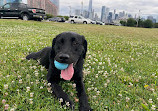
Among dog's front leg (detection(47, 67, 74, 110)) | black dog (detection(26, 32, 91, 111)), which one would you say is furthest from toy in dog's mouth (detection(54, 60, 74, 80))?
dog's front leg (detection(47, 67, 74, 110))

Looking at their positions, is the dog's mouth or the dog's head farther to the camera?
the dog's mouth

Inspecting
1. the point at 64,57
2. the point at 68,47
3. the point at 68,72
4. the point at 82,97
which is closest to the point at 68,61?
the point at 64,57

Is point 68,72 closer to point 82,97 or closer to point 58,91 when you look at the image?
point 58,91

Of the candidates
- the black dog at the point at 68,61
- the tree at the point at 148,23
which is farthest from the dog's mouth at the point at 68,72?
the tree at the point at 148,23

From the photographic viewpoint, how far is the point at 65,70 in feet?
10.5

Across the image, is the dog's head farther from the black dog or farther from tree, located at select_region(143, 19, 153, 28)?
tree, located at select_region(143, 19, 153, 28)

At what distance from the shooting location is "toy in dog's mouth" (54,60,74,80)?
3084 mm

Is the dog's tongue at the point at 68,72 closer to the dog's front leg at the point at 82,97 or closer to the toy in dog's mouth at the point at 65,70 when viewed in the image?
the toy in dog's mouth at the point at 65,70

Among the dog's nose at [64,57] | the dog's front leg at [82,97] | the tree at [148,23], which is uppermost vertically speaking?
the tree at [148,23]

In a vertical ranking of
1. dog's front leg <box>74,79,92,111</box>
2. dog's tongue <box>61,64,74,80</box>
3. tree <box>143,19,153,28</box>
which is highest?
tree <box>143,19,153,28</box>

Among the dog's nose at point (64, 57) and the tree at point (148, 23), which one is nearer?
the dog's nose at point (64, 57)

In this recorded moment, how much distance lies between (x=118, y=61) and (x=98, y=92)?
9.51ft

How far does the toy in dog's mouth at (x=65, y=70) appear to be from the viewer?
3.08 meters

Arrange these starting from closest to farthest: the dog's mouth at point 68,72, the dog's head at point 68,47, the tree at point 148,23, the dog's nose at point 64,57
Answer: the dog's nose at point 64,57
the dog's head at point 68,47
the dog's mouth at point 68,72
the tree at point 148,23
